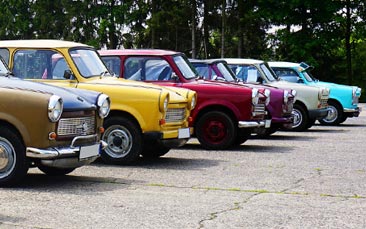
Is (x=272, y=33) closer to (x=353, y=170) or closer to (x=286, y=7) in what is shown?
(x=286, y=7)

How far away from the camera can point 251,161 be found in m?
11.6

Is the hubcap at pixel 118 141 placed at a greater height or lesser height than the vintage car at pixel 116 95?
lesser

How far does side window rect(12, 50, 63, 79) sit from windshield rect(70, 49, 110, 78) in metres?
0.36

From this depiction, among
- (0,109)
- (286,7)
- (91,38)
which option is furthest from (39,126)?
(91,38)

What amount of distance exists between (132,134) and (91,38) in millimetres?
44852

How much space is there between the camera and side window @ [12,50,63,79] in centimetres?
→ 1091

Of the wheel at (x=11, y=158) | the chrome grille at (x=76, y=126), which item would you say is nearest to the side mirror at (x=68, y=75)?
the chrome grille at (x=76, y=126)

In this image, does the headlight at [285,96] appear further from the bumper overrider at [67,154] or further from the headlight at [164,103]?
the bumper overrider at [67,154]

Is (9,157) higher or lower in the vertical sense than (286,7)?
lower

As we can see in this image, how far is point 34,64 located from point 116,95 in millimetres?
1383

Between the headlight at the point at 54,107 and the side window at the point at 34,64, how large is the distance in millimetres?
2663

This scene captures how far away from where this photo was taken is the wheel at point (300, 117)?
1838 centimetres

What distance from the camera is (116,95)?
420 inches

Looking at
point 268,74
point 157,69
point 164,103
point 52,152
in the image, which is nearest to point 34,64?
point 164,103
